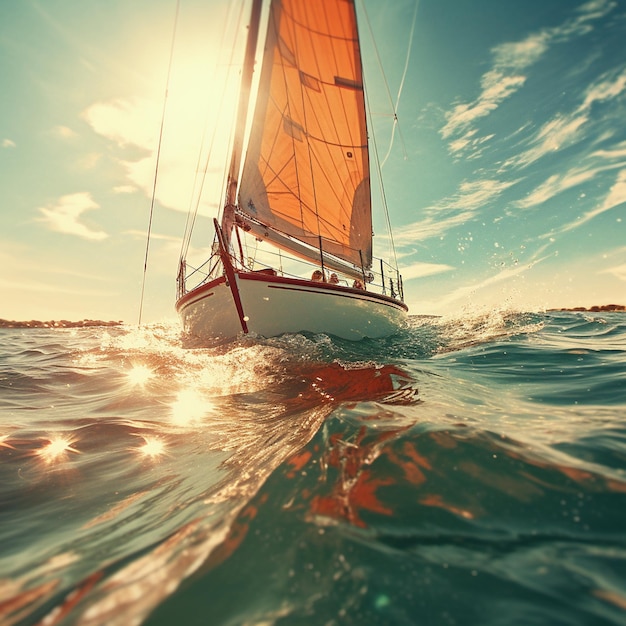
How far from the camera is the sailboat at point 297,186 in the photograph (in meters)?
7.43

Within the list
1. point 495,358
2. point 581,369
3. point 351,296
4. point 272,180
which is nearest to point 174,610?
point 581,369

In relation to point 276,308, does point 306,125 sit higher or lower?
higher

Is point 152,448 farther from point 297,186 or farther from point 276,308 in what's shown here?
point 297,186

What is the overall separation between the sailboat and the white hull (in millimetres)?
24

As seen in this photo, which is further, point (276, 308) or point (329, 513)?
point (276, 308)

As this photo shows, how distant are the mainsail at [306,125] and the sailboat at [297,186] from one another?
0.11ft

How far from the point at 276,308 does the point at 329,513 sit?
624cm

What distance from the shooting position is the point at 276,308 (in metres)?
7.28

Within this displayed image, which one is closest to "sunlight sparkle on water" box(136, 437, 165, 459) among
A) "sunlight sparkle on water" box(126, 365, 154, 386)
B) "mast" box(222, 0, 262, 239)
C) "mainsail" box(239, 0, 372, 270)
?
"sunlight sparkle on water" box(126, 365, 154, 386)

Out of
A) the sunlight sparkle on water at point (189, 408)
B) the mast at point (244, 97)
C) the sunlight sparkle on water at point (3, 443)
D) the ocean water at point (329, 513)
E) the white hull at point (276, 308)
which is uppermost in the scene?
the mast at point (244, 97)

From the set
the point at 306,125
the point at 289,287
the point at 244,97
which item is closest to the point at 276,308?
the point at 289,287

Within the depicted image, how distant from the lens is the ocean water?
2.70ft

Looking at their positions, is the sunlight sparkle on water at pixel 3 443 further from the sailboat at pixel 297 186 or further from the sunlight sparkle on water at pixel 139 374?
the sailboat at pixel 297 186

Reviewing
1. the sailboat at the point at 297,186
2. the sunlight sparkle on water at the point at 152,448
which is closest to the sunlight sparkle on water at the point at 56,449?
the sunlight sparkle on water at the point at 152,448
